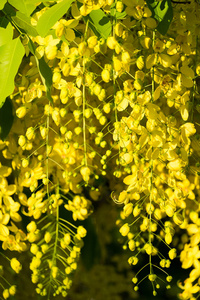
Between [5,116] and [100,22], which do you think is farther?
[5,116]

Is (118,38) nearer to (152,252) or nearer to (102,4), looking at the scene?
(102,4)

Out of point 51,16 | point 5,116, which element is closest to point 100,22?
point 51,16

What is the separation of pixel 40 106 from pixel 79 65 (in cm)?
22

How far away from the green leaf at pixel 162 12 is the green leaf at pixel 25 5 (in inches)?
6.4

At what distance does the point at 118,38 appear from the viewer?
0.82 meters

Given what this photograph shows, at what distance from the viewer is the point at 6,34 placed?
0.76m

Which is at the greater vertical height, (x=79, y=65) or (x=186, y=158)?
(x=79, y=65)

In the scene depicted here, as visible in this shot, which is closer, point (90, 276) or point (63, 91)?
point (63, 91)

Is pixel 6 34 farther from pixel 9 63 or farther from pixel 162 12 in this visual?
pixel 162 12

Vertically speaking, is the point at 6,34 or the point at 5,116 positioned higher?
the point at 6,34

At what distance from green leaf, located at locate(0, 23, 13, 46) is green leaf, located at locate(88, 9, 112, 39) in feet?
0.35

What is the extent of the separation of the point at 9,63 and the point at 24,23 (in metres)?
0.07

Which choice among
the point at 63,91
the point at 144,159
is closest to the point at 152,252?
the point at 144,159

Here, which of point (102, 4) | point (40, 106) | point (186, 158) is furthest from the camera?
point (40, 106)
